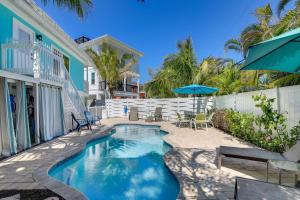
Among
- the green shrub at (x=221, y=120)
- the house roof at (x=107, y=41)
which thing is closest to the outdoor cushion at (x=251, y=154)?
the green shrub at (x=221, y=120)

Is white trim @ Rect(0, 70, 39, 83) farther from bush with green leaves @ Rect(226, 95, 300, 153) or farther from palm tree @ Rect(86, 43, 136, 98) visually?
palm tree @ Rect(86, 43, 136, 98)

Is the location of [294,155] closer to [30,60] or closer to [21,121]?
[21,121]

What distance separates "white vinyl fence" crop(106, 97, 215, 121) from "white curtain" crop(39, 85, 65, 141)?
31.0ft

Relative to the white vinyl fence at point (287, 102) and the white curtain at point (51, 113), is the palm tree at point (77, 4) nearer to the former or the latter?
the white curtain at point (51, 113)

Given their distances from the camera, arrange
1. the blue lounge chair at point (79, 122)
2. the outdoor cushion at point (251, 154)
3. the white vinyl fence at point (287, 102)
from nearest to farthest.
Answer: the outdoor cushion at point (251, 154), the white vinyl fence at point (287, 102), the blue lounge chair at point (79, 122)

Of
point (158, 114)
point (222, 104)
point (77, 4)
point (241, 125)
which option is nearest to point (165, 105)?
point (158, 114)

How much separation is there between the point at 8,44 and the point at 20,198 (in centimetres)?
631

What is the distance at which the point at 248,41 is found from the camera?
15664 mm

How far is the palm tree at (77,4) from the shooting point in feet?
22.8

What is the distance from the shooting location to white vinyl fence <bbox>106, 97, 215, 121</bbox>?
51.8ft

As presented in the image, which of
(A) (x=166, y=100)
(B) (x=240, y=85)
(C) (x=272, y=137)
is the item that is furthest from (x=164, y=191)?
(A) (x=166, y=100)

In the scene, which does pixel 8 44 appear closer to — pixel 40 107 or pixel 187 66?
pixel 40 107

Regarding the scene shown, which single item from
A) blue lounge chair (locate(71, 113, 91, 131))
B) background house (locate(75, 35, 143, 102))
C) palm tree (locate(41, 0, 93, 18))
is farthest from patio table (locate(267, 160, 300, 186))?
background house (locate(75, 35, 143, 102))

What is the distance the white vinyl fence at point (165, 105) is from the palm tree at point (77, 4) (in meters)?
10.4
